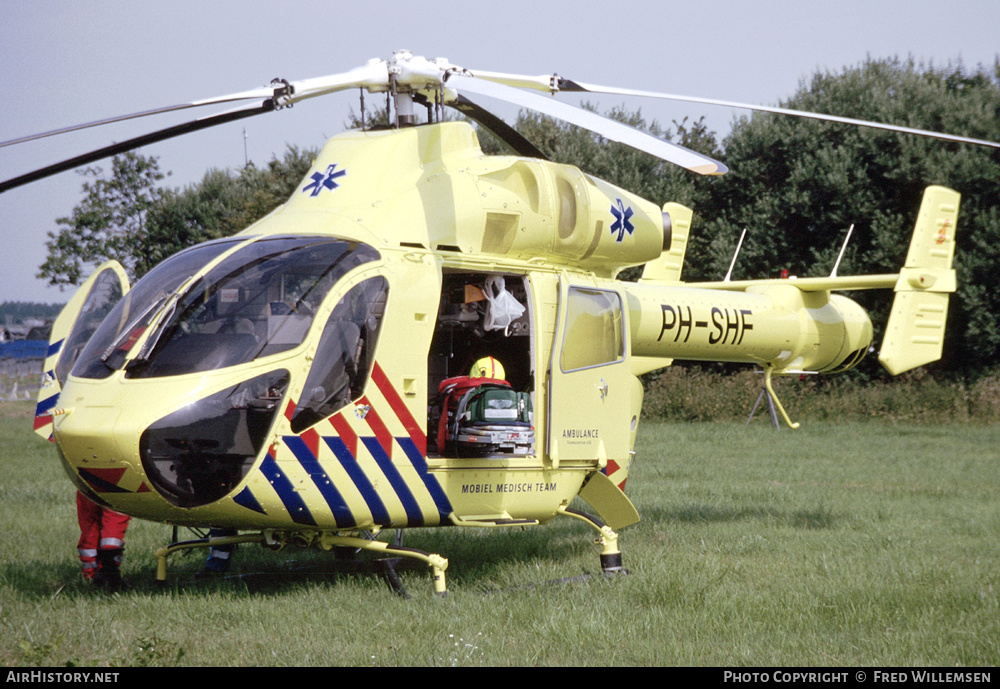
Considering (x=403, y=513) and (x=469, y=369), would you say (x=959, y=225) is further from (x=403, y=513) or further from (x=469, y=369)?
(x=403, y=513)

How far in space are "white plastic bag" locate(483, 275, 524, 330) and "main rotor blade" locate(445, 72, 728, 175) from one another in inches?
54.1

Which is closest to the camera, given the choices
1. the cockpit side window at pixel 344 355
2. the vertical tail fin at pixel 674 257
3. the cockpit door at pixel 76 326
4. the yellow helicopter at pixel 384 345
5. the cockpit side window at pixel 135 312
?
the yellow helicopter at pixel 384 345

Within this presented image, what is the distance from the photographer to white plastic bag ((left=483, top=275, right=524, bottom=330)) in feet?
22.0

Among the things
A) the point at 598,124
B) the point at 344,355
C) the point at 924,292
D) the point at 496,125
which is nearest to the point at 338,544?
the point at 344,355

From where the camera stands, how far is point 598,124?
5613mm

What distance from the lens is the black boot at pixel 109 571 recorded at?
642 centimetres

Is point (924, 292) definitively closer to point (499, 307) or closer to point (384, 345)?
point (499, 307)

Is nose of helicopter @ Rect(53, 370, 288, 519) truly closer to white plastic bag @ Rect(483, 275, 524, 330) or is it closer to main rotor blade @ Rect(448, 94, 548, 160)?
white plastic bag @ Rect(483, 275, 524, 330)

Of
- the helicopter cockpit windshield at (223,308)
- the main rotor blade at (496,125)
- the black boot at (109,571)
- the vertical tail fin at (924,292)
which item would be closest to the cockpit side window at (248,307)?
the helicopter cockpit windshield at (223,308)

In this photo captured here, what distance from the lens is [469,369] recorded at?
7.28m

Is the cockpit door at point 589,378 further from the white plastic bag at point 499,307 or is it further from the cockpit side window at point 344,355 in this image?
the cockpit side window at point 344,355

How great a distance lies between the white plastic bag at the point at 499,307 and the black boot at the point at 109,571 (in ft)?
9.64
